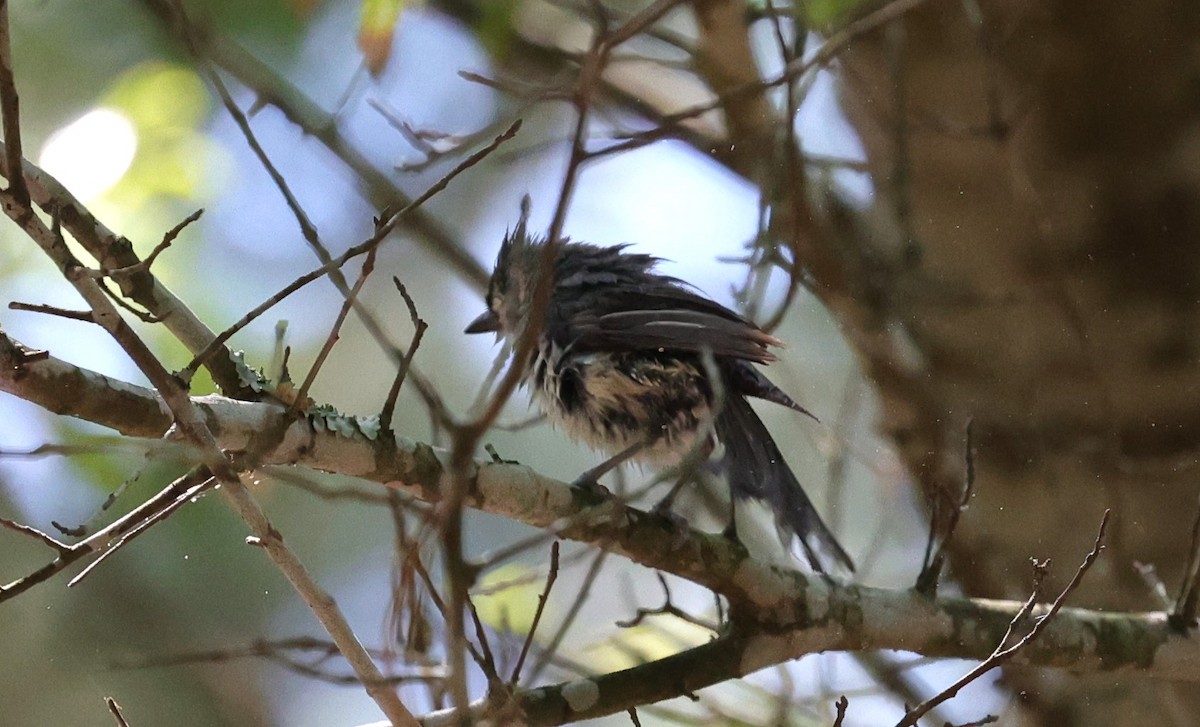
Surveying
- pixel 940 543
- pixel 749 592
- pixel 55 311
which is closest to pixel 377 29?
pixel 55 311

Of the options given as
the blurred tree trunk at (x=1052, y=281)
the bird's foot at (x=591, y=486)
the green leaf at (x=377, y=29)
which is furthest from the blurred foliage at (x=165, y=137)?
the blurred tree trunk at (x=1052, y=281)

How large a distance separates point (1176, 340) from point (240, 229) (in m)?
1.47

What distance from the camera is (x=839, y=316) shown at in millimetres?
1846

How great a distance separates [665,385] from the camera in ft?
4.94

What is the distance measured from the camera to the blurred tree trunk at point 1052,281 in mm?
1740

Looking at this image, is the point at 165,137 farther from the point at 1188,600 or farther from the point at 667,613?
the point at 1188,600

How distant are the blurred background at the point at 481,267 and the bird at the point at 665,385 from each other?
0.38 feet

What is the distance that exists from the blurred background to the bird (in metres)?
0.12

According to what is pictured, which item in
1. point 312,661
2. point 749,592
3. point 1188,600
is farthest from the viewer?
point 1188,600

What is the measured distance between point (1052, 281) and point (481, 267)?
3.08 feet

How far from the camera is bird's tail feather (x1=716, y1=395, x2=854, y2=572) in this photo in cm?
151

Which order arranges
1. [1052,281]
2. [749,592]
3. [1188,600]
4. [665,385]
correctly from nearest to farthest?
[749,592] < [1188,600] < [665,385] < [1052,281]

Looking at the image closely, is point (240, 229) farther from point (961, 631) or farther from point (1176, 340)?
point (1176, 340)

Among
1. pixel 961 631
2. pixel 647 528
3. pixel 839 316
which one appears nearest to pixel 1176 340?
pixel 839 316
